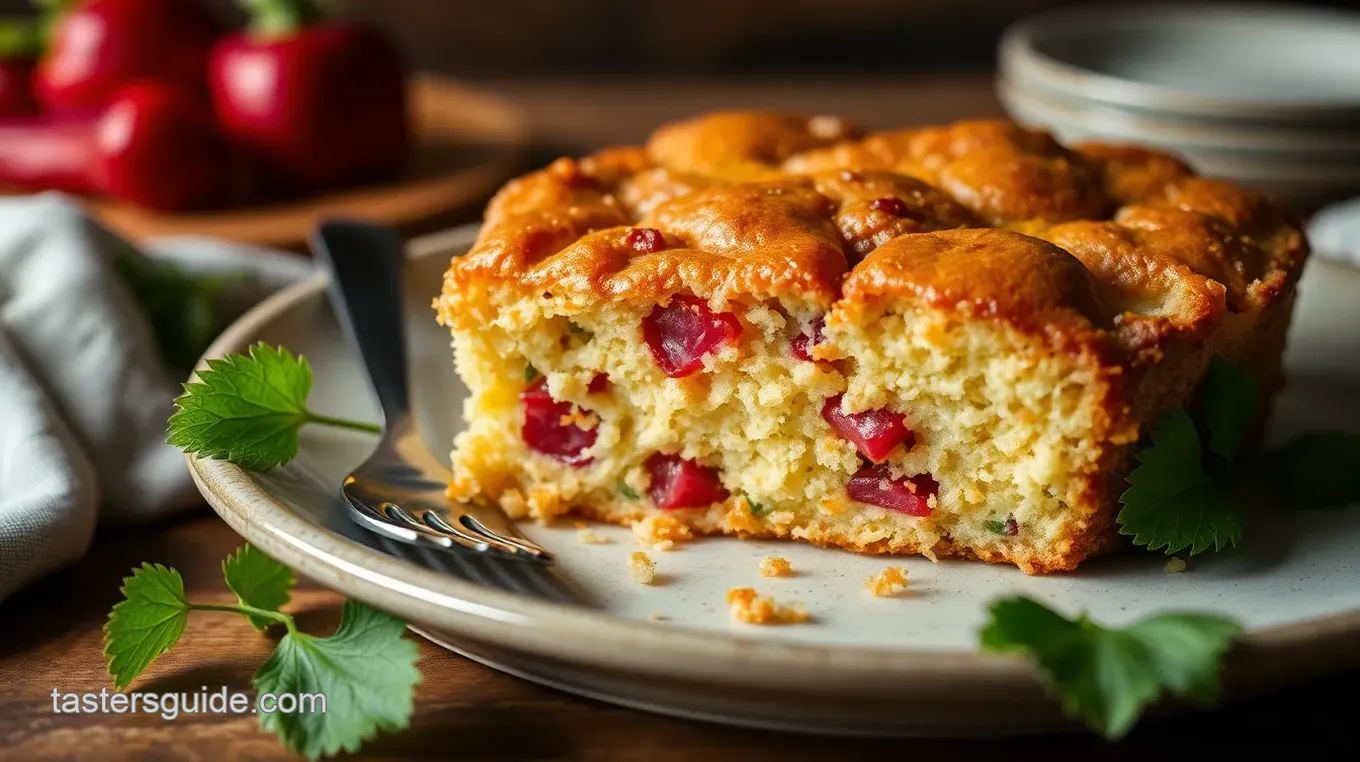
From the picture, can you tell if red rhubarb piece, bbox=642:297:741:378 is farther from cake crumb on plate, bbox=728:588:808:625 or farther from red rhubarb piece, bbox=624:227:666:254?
cake crumb on plate, bbox=728:588:808:625

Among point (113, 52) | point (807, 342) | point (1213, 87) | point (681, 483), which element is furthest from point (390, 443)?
point (1213, 87)

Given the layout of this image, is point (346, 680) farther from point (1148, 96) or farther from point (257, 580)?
point (1148, 96)

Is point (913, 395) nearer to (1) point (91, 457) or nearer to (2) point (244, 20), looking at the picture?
(1) point (91, 457)

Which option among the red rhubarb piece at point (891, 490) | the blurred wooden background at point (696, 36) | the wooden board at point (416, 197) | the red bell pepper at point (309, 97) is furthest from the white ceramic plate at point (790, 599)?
the blurred wooden background at point (696, 36)

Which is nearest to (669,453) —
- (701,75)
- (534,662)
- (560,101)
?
(534,662)

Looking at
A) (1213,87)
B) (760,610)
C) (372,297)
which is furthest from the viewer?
(1213,87)

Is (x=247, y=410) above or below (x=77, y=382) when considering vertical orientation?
above
